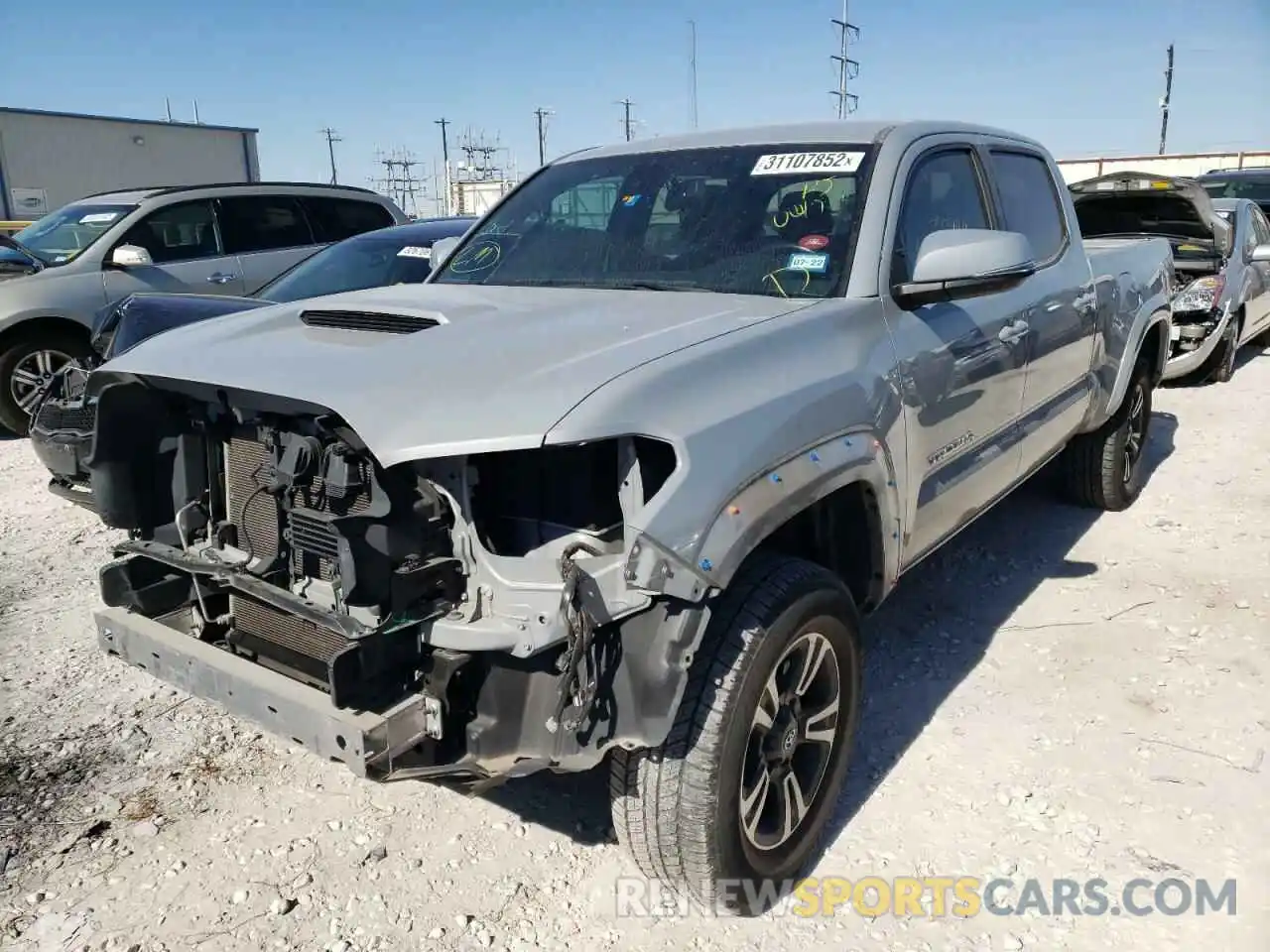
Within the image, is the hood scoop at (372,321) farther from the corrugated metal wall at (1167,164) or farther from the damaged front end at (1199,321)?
the corrugated metal wall at (1167,164)

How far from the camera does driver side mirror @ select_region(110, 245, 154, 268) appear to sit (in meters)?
7.72

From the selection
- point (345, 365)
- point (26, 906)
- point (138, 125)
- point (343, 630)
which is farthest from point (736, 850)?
point (138, 125)

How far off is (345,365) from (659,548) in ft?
2.93

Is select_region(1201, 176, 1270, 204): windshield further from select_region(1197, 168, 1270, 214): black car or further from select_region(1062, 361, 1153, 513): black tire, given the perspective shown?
select_region(1062, 361, 1153, 513): black tire

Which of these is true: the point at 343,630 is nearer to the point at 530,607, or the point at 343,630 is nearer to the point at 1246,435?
the point at 530,607

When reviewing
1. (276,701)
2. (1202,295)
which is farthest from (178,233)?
(1202,295)

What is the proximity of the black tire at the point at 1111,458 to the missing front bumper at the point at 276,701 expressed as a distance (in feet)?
14.7

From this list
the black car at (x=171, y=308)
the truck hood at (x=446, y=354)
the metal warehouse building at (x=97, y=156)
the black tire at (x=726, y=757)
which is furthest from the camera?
the metal warehouse building at (x=97, y=156)

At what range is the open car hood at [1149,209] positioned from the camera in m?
8.78

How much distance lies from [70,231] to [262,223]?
5.16ft

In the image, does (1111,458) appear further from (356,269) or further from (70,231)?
(70,231)

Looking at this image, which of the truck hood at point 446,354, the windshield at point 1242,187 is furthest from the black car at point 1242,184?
the truck hood at point 446,354

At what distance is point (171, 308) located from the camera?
5.32 metres

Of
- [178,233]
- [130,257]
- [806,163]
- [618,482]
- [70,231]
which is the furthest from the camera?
[70,231]
